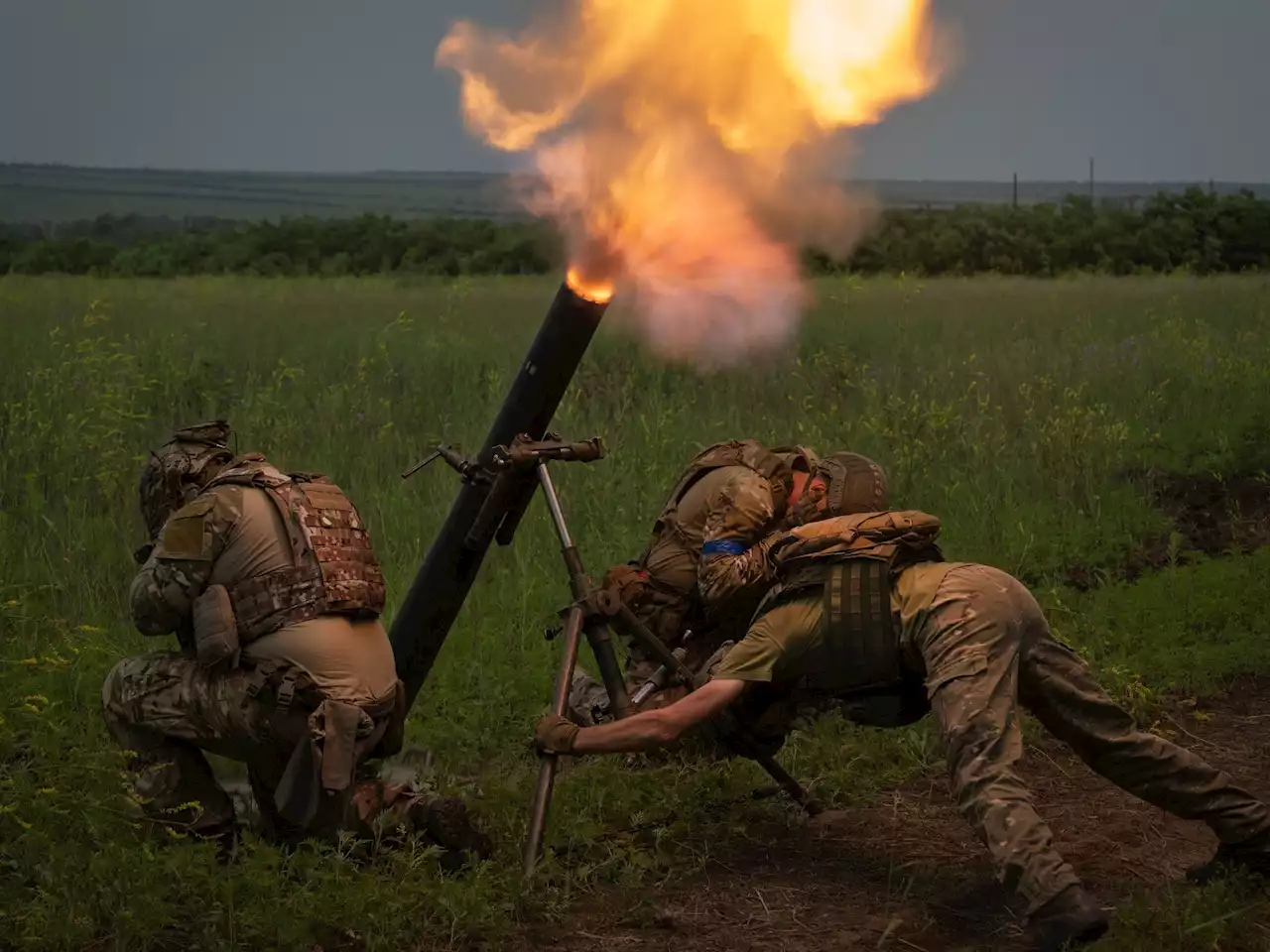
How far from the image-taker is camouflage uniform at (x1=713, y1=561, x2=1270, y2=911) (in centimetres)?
493

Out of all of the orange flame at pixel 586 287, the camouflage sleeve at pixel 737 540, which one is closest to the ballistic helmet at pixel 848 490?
the camouflage sleeve at pixel 737 540

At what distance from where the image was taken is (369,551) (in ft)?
18.6

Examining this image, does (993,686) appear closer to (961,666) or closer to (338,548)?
(961,666)

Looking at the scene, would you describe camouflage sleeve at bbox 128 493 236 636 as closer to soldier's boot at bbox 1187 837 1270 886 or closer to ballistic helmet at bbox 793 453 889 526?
ballistic helmet at bbox 793 453 889 526

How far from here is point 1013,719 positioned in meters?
5.01

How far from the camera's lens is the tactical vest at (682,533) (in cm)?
668

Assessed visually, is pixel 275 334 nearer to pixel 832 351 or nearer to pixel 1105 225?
pixel 832 351

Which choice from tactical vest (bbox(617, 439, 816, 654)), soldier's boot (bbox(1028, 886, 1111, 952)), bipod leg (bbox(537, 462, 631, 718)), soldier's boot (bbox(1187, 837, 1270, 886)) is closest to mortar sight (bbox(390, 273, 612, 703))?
bipod leg (bbox(537, 462, 631, 718))

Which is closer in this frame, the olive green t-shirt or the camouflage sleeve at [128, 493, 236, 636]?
the olive green t-shirt

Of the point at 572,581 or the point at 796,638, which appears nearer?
the point at 796,638

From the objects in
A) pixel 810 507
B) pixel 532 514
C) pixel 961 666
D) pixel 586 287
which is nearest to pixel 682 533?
pixel 810 507

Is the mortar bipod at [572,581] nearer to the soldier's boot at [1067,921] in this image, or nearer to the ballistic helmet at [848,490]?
the ballistic helmet at [848,490]

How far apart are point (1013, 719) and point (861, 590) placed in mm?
612

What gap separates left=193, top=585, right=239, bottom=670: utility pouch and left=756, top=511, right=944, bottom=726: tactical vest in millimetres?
1715
